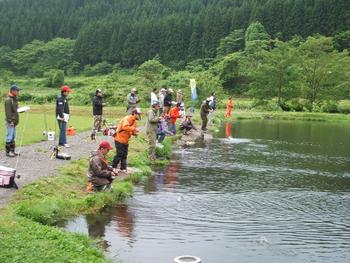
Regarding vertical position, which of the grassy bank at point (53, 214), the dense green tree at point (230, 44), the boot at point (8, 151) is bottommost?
the grassy bank at point (53, 214)

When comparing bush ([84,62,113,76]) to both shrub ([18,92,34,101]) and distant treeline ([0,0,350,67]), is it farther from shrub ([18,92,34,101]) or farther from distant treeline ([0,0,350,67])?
shrub ([18,92,34,101])

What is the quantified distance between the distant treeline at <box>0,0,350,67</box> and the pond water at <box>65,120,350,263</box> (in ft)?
290

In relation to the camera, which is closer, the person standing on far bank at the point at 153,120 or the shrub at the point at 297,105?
the person standing on far bank at the point at 153,120

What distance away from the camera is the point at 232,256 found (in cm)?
908

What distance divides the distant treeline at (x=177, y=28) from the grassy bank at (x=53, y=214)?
93.3 m

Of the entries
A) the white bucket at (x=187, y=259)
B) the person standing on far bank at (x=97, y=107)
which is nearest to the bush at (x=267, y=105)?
the person standing on far bank at (x=97, y=107)

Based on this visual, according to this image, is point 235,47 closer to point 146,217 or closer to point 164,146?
point 164,146

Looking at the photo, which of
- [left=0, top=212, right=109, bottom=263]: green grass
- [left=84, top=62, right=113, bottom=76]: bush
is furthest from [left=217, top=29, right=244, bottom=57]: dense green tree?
[left=0, top=212, right=109, bottom=263]: green grass

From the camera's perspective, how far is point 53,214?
1067 cm

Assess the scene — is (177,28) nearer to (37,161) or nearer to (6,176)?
(37,161)

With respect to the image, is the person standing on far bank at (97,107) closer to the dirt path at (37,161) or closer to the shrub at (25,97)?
the dirt path at (37,161)

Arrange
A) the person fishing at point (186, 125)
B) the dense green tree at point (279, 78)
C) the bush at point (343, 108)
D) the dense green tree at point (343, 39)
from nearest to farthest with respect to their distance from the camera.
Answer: the person fishing at point (186, 125), the bush at point (343, 108), the dense green tree at point (279, 78), the dense green tree at point (343, 39)

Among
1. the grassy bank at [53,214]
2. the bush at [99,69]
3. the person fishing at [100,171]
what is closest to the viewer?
the grassy bank at [53,214]

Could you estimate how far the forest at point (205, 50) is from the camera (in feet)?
193
